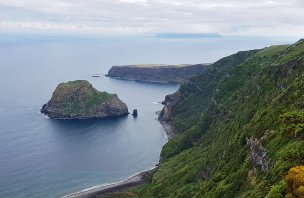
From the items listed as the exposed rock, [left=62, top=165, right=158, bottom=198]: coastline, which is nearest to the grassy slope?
the exposed rock

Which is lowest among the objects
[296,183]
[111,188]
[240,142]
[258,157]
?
[111,188]

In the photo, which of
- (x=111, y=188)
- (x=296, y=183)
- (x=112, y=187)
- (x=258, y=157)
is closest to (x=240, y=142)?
(x=258, y=157)

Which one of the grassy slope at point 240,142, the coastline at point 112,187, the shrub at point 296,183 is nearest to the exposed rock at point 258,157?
the grassy slope at point 240,142

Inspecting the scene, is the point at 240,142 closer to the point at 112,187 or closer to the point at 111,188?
the point at 111,188

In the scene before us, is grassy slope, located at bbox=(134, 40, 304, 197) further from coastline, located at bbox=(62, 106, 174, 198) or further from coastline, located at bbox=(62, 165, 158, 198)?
coastline, located at bbox=(62, 165, 158, 198)

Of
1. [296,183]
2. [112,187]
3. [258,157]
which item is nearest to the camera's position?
[296,183]

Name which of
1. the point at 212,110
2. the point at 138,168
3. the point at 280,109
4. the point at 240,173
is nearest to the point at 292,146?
the point at 240,173
